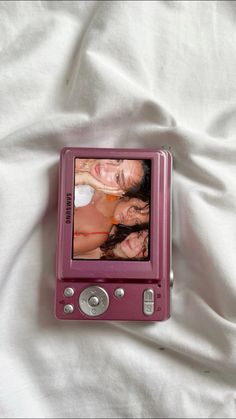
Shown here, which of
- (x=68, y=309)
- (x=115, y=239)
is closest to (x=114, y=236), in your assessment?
(x=115, y=239)

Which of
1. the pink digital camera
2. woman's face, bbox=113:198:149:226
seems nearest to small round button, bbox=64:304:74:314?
the pink digital camera

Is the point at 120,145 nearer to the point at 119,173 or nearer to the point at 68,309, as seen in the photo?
the point at 119,173

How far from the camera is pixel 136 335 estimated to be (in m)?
0.71

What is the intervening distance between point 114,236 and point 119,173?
8cm

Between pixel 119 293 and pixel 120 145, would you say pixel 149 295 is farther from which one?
pixel 120 145

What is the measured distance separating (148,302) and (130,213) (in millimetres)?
111

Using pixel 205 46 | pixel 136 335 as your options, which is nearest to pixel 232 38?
pixel 205 46

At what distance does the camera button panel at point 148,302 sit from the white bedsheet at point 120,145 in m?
0.03

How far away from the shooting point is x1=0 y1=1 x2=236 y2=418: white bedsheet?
692 mm

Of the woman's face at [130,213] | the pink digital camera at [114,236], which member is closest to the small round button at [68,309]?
the pink digital camera at [114,236]

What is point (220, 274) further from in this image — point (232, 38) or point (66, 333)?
point (232, 38)

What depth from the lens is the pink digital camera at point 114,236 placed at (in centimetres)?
69

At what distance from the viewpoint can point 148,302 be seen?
→ 684 mm

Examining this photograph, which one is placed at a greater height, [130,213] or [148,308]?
[130,213]
